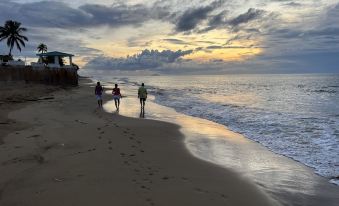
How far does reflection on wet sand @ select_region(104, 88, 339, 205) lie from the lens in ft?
22.2

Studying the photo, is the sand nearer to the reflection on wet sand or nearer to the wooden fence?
the reflection on wet sand

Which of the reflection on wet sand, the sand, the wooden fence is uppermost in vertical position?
the wooden fence

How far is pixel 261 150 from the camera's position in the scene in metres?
11.0

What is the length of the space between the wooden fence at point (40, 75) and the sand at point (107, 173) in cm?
2766

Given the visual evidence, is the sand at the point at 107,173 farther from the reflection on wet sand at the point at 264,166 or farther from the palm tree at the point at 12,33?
the palm tree at the point at 12,33

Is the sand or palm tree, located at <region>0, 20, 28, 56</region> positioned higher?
palm tree, located at <region>0, 20, 28, 56</region>

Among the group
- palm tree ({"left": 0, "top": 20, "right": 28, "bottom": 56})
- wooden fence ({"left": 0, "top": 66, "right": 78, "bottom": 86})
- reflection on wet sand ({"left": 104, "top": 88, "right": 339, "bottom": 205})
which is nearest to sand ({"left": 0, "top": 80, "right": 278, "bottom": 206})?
reflection on wet sand ({"left": 104, "top": 88, "right": 339, "bottom": 205})

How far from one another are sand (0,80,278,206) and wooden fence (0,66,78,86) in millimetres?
27658

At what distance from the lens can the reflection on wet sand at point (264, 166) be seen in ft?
22.2

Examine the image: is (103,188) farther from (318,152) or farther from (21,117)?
(21,117)

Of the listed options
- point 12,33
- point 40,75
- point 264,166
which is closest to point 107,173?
point 264,166

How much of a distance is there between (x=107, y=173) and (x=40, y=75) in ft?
123

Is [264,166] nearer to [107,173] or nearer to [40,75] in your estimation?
[107,173]

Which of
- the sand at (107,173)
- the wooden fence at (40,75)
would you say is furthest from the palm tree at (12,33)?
the sand at (107,173)
